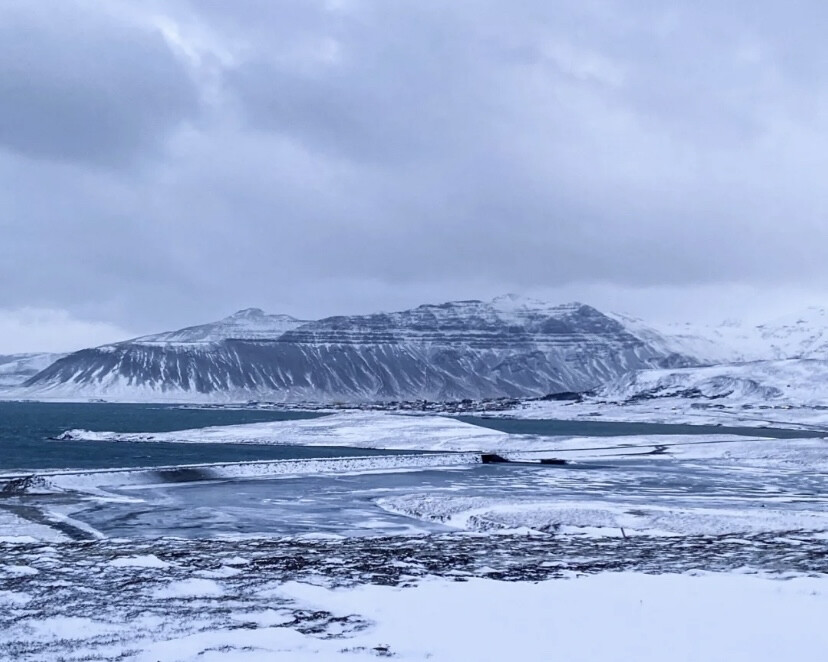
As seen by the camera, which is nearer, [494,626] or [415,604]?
[494,626]

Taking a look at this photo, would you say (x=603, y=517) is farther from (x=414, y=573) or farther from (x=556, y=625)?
(x=556, y=625)

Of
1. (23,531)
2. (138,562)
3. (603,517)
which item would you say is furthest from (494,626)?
(23,531)

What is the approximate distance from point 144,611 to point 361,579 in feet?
16.7

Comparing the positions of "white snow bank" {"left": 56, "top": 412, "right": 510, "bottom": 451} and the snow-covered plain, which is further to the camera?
"white snow bank" {"left": 56, "top": 412, "right": 510, "bottom": 451}

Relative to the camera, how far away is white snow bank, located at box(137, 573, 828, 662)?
14062 millimetres

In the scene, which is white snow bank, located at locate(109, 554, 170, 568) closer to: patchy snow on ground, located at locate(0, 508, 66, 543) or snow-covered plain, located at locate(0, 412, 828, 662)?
snow-covered plain, located at locate(0, 412, 828, 662)

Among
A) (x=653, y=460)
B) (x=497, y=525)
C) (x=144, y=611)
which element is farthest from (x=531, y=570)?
(x=653, y=460)

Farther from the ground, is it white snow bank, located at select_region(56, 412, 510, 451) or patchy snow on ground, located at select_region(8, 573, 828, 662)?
white snow bank, located at select_region(56, 412, 510, 451)

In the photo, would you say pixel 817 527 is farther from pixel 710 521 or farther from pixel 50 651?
pixel 50 651

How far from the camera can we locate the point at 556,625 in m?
15.7

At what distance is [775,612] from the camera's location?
53.4ft

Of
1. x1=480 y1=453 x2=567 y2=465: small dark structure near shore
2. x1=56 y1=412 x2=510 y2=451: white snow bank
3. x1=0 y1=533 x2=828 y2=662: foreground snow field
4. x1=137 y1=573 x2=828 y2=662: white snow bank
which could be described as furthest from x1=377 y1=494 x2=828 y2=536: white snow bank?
x1=56 y1=412 x2=510 y2=451: white snow bank

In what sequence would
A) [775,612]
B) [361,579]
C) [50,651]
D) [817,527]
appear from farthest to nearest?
[817,527] → [361,579] → [775,612] → [50,651]

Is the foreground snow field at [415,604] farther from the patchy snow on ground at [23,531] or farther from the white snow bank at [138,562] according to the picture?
the patchy snow on ground at [23,531]
